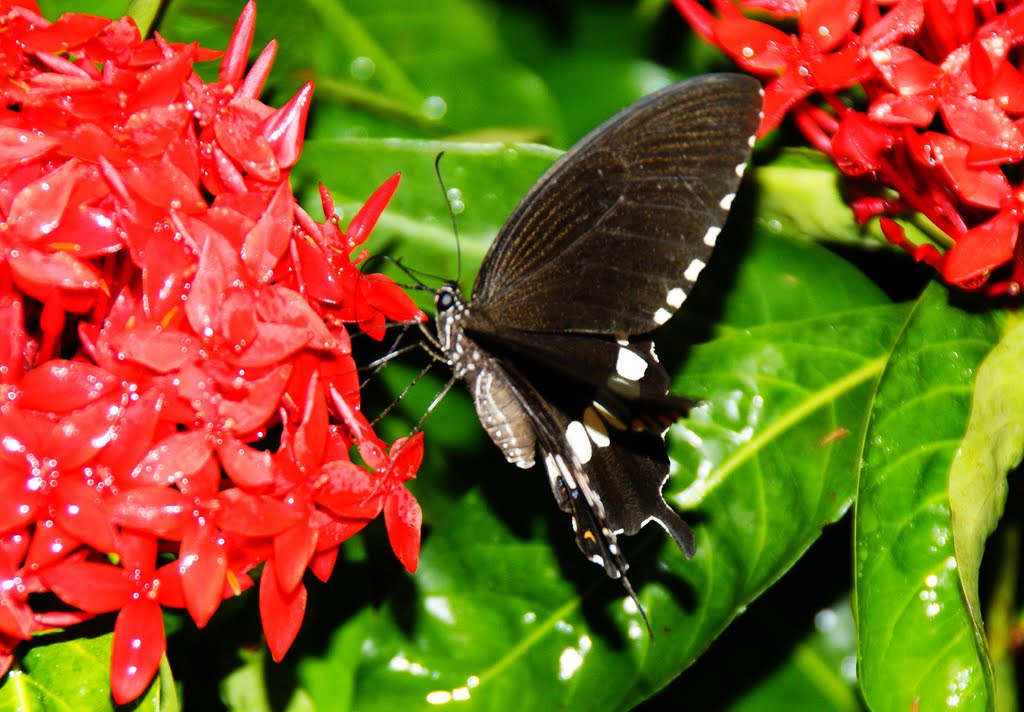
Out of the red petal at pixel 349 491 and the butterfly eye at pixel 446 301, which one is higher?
the butterfly eye at pixel 446 301

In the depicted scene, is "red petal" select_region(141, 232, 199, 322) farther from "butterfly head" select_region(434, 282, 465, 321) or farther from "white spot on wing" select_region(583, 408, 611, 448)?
"white spot on wing" select_region(583, 408, 611, 448)

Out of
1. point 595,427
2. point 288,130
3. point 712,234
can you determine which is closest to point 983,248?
point 712,234

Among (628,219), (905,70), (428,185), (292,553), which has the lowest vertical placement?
(292,553)

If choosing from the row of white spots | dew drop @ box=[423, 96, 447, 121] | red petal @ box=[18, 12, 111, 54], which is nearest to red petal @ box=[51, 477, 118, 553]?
red petal @ box=[18, 12, 111, 54]

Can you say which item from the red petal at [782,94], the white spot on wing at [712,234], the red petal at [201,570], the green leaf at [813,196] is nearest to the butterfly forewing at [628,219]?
the white spot on wing at [712,234]

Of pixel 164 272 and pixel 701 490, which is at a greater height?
pixel 164 272

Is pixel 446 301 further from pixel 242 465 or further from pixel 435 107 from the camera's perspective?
pixel 435 107

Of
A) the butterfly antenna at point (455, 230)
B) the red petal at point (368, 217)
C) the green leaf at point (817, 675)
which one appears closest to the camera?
the red petal at point (368, 217)

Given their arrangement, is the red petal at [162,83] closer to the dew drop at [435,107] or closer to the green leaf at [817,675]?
the dew drop at [435,107]
